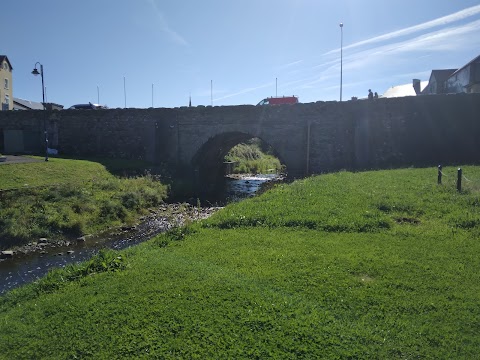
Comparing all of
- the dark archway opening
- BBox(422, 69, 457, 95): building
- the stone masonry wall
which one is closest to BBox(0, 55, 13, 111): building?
the stone masonry wall

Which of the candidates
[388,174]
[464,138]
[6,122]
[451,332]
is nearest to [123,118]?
[6,122]

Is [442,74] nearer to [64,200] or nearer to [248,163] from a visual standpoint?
[248,163]

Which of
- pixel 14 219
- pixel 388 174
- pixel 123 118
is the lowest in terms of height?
pixel 14 219

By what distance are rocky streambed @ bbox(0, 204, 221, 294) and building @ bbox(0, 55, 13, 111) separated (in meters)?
46.8

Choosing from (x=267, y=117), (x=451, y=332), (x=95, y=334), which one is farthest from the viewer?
(x=267, y=117)

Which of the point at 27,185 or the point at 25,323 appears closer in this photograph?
the point at 25,323

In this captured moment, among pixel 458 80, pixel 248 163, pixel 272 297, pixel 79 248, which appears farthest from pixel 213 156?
pixel 272 297

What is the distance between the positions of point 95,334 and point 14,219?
12.3 m

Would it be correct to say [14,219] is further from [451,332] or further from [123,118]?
[123,118]

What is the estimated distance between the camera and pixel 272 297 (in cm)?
646

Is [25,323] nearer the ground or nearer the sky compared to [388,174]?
nearer the ground

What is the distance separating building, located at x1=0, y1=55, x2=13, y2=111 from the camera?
179 ft

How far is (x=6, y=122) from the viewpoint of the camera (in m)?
34.8

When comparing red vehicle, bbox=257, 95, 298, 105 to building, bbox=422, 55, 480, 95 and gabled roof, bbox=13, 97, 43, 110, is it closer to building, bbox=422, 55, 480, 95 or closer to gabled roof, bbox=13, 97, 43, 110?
building, bbox=422, 55, 480, 95
